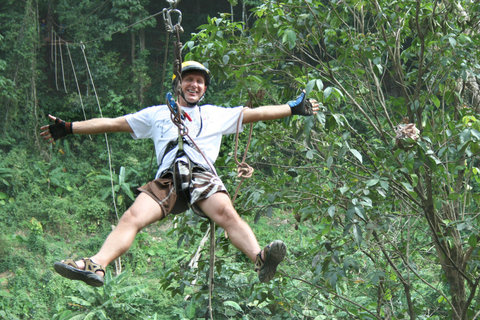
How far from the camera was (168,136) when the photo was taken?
3.03 m

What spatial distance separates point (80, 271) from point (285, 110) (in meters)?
1.42

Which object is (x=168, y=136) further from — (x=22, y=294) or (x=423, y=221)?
(x=22, y=294)

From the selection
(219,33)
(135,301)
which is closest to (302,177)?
(219,33)

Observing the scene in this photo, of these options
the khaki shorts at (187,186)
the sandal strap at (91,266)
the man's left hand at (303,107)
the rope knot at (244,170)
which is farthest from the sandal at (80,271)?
the man's left hand at (303,107)

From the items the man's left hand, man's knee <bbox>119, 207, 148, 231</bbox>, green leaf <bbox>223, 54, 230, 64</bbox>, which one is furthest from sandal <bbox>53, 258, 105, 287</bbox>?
green leaf <bbox>223, 54, 230, 64</bbox>

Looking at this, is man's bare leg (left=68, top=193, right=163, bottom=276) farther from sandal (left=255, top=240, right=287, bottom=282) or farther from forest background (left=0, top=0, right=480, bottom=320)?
forest background (left=0, top=0, right=480, bottom=320)

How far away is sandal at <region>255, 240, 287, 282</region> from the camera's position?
8.58 feet

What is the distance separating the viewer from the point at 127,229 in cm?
270

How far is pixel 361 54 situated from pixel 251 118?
1.22 meters

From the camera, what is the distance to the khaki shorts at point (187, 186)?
2844 mm

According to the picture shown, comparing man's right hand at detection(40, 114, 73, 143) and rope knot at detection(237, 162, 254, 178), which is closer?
man's right hand at detection(40, 114, 73, 143)

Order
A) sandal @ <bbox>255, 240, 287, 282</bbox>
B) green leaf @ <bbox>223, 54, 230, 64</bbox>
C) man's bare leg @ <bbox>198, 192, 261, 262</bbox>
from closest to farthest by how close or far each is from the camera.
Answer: sandal @ <bbox>255, 240, 287, 282</bbox>
man's bare leg @ <bbox>198, 192, 261, 262</bbox>
green leaf @ <bbox>223, 54, 230, 64</bbox>

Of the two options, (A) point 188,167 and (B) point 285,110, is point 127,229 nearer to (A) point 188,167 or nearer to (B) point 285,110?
(A) point 188,167

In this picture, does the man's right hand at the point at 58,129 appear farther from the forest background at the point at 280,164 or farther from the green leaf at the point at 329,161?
the green leaf at the point at 329,161
